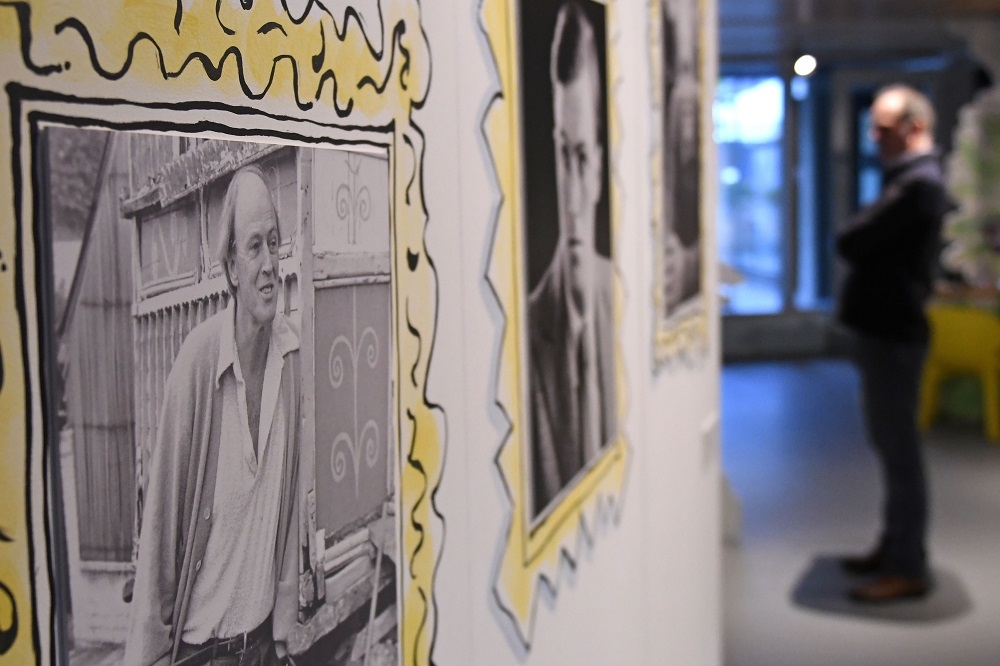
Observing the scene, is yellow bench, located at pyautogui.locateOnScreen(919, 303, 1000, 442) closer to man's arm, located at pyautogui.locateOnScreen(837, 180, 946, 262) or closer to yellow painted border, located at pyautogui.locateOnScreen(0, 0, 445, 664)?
man's arm, located at pyautogui.locateOnScreen(837, 180, 946, 262)

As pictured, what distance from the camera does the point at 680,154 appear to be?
2.22 meters

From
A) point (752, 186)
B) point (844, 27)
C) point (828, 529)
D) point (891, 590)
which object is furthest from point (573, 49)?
point (752, 186)

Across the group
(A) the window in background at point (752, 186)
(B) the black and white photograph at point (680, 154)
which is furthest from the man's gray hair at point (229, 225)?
(A) the window in background at point (752, 186)

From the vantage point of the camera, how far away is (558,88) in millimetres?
1236

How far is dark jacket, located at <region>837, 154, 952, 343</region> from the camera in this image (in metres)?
4.11

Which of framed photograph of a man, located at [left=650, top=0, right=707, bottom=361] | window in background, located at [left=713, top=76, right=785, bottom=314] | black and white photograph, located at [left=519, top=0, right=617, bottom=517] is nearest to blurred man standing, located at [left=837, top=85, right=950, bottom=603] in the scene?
framed photograph of a man, located at [left=650, top=0, right=707, bottom=361]

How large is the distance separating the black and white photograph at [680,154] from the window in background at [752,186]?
1042 cm

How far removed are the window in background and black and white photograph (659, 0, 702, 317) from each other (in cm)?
1042

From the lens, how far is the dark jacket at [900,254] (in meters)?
4.11

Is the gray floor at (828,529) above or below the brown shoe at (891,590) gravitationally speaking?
below

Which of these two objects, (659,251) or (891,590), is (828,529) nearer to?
(891,590)

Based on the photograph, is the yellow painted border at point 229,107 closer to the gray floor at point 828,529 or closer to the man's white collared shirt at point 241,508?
the man's white collared shirt at point 241,508

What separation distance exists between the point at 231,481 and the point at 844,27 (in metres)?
Result: 11.7

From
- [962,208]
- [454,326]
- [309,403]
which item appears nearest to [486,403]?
[454,326]
